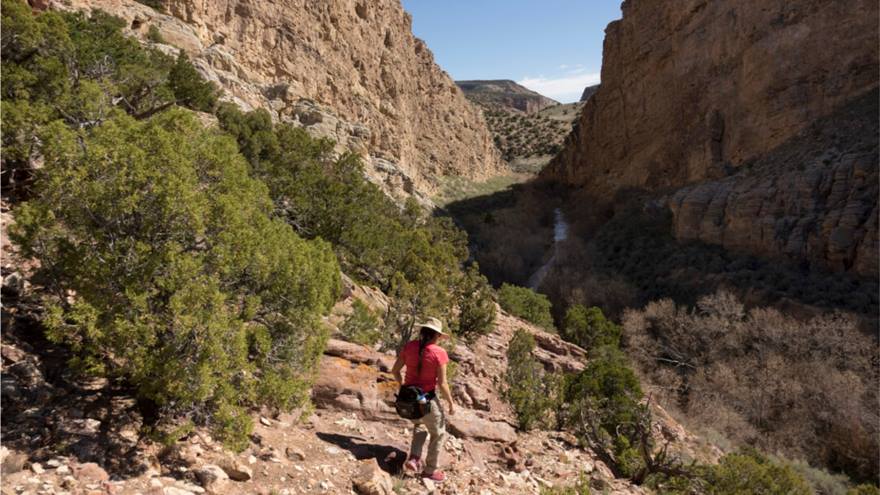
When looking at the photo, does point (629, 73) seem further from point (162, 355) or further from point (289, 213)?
point (162, 355)

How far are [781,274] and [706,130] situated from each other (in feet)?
51.3

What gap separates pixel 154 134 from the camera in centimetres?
479

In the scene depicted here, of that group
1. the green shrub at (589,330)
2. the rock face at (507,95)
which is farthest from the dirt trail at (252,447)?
the rock face at (507,95)

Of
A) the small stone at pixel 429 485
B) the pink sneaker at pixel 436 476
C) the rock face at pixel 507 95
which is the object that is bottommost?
the small stone at pixel 429 485

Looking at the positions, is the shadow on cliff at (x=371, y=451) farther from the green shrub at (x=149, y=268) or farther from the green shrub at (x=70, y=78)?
the green shrub at (x=70, y=78)

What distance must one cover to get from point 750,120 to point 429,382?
115ft

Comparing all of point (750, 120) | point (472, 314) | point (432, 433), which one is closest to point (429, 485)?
point (432, 433)

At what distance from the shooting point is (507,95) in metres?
132

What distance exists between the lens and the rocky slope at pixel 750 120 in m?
24.7

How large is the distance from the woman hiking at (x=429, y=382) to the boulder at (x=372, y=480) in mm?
352

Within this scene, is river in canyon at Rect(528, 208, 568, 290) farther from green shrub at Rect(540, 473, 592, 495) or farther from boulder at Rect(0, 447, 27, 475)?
boulder at Rect(0, 447, 27, 475)

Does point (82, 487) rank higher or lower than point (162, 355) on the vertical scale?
lower

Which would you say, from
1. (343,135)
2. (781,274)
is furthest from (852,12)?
(343,135)

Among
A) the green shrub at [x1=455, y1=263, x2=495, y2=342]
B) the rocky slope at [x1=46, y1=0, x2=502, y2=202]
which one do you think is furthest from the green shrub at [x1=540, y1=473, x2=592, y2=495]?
the rocky slope at [x1=46, y1=0, x2=502, y2=202]
